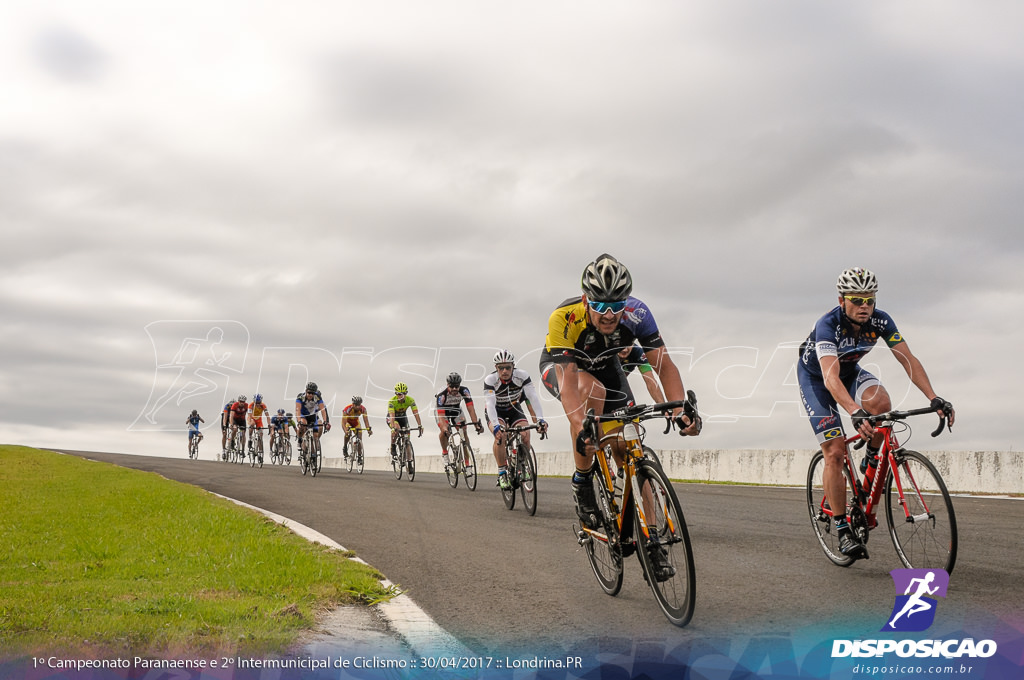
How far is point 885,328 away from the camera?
7215 millimetres

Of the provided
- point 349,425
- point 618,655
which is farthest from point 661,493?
point 349,425

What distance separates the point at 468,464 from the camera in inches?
677

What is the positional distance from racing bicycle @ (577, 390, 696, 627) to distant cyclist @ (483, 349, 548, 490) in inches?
267

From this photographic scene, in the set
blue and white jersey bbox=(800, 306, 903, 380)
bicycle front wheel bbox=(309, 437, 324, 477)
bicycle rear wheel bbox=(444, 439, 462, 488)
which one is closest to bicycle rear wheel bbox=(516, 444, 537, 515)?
bicycle rear wheel bbox=(444, 439, 462, 488)

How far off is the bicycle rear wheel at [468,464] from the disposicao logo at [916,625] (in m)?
11.1

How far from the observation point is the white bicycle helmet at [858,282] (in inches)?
272

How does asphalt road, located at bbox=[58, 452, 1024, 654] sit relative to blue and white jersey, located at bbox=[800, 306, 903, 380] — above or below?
below

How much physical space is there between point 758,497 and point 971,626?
32.4ft

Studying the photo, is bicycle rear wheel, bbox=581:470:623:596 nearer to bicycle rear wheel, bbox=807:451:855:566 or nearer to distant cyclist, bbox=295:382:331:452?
bicycle rear wheel, bbox=807:451:855:566

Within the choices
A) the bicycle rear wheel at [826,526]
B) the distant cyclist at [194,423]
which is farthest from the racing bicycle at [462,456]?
the distant cyclist at [194,423]

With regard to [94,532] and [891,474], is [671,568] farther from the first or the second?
[94,532]

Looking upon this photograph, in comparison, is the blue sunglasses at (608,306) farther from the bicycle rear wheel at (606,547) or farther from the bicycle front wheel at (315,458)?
the bicycle front wheel at (315,458)

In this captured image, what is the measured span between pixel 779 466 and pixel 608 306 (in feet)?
53.2

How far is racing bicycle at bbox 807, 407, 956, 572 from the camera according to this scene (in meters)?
6.24
